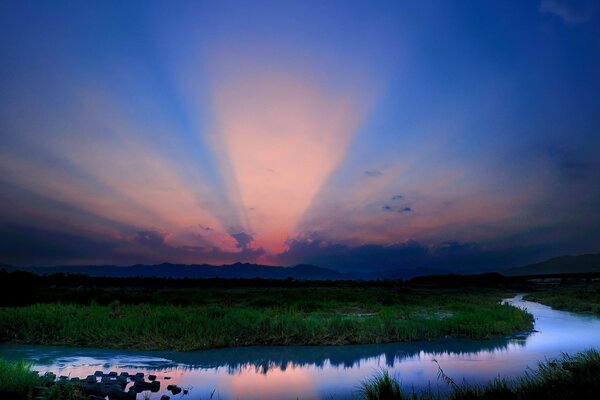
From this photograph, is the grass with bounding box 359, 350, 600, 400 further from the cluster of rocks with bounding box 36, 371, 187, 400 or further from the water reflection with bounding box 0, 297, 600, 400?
the cluster of rocks with bounding box 36, 371, 187, 400

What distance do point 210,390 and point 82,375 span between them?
157 inches

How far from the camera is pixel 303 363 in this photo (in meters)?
16.4

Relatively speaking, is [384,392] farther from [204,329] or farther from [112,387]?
[204,329]

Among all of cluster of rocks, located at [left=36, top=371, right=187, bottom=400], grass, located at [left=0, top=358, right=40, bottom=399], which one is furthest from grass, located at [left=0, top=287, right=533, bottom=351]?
grass, located at [left=0, top=358, right=40, bottom=399]

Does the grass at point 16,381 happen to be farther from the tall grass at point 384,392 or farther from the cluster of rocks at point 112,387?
the tall grass at point 384,392

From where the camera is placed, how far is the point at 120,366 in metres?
14.5

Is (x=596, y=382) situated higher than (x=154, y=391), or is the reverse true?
(x=596, y=382)

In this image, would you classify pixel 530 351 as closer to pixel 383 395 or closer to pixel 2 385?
pixel 383 395

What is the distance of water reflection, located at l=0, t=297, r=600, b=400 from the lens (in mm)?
13078

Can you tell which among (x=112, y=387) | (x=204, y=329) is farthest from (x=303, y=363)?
(x=112, y=387)

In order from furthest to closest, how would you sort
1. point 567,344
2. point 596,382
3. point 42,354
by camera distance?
1. point 567,344
2. point 42,354
3. point 596,382

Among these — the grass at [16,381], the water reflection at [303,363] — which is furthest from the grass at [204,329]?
the grass at [16,381]

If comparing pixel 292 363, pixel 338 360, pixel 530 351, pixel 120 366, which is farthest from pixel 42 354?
pixel 530 351

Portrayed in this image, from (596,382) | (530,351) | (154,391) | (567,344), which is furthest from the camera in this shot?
(567,344)
